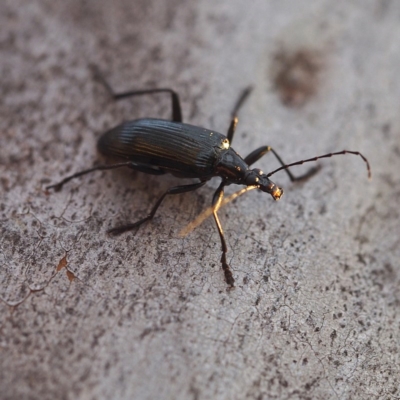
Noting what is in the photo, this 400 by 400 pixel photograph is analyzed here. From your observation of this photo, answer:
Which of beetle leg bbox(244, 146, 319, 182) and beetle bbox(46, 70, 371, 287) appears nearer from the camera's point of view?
beetle bbox(46, 70, 371, 287)

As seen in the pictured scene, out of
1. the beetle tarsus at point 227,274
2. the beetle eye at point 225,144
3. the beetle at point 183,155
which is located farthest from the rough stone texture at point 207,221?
the beetle eye at point 225,144

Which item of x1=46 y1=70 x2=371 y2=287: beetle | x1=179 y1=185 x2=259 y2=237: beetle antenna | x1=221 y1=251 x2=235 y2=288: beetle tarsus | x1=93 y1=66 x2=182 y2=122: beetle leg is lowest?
x1=221 y1=251 x2=235 y2=288: beetle tarsus

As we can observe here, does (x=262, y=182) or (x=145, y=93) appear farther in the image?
(x=145, y=93)

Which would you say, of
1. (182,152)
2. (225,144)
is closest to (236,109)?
(225,144)

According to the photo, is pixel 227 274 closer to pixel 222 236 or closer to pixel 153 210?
pixel 222 236

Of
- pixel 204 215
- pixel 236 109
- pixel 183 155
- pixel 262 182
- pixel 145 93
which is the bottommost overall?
pixel 204 215

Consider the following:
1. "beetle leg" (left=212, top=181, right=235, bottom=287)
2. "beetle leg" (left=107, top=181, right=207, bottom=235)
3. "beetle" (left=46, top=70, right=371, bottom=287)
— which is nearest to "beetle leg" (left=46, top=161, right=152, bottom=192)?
"beetle" (left=46, top=70, right=371, bottom=287)

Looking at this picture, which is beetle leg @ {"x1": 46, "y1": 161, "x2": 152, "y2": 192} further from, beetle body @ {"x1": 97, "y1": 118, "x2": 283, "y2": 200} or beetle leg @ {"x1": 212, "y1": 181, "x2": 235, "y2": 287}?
beetle leg @ {"x1": 212, "y1": 181, "x2": 235, "y2": 287}

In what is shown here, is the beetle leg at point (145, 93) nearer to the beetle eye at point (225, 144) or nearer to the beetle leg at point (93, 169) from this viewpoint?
the beetle eye at point (225, 144)

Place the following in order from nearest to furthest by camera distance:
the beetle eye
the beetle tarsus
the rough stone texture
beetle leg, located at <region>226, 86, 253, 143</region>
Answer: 1. the rough stone texture
2. the beetle tarsus
3. the beetle eye
4. beetle leg, located at <region>226, 86, 253, 143</region>
